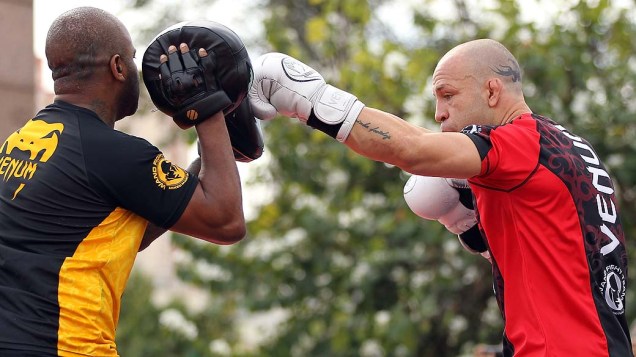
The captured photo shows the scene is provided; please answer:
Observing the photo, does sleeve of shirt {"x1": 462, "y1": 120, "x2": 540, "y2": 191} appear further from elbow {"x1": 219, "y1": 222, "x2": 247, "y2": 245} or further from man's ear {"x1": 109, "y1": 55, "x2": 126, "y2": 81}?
man's ear {"x1": 109, "y1": 55, "x2": 126, "y2": 81}

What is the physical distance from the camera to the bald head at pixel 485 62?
385 cm

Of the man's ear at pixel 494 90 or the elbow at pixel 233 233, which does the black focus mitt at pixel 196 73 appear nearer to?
the elbow at pixel 233 233

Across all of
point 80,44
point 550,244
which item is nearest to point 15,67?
point 80,44

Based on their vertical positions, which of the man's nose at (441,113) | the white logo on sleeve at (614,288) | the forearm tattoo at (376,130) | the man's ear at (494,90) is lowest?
the white logo on sleeve at (614,288)

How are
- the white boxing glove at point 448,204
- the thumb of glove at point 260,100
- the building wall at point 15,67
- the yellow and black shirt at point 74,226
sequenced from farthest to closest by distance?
the building wall at point 15,67 < the white boxing glove at point 448,204 < the thumb of glove at point 260,100 < the yellow and black shirt at point 74,226

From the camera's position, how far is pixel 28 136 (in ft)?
11.1

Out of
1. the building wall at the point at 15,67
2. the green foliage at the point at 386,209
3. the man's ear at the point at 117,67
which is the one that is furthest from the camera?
the green foliage at the point at 386,209

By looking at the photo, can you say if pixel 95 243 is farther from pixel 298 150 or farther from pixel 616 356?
pixel 298 150

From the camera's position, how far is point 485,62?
3865 mm

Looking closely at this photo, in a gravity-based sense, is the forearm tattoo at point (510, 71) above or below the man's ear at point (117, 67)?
below

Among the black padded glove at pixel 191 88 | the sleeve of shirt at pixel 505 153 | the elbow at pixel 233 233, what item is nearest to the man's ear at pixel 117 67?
the black padded glove at pixel 191 88

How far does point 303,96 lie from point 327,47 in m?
7.25

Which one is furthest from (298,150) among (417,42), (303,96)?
(303,96)

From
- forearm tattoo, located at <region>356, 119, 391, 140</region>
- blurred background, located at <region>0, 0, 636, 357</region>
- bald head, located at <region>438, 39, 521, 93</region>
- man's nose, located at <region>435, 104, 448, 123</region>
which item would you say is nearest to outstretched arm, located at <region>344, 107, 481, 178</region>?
forearm tattoo, located at <region>356, 119, 391, 140</region>
